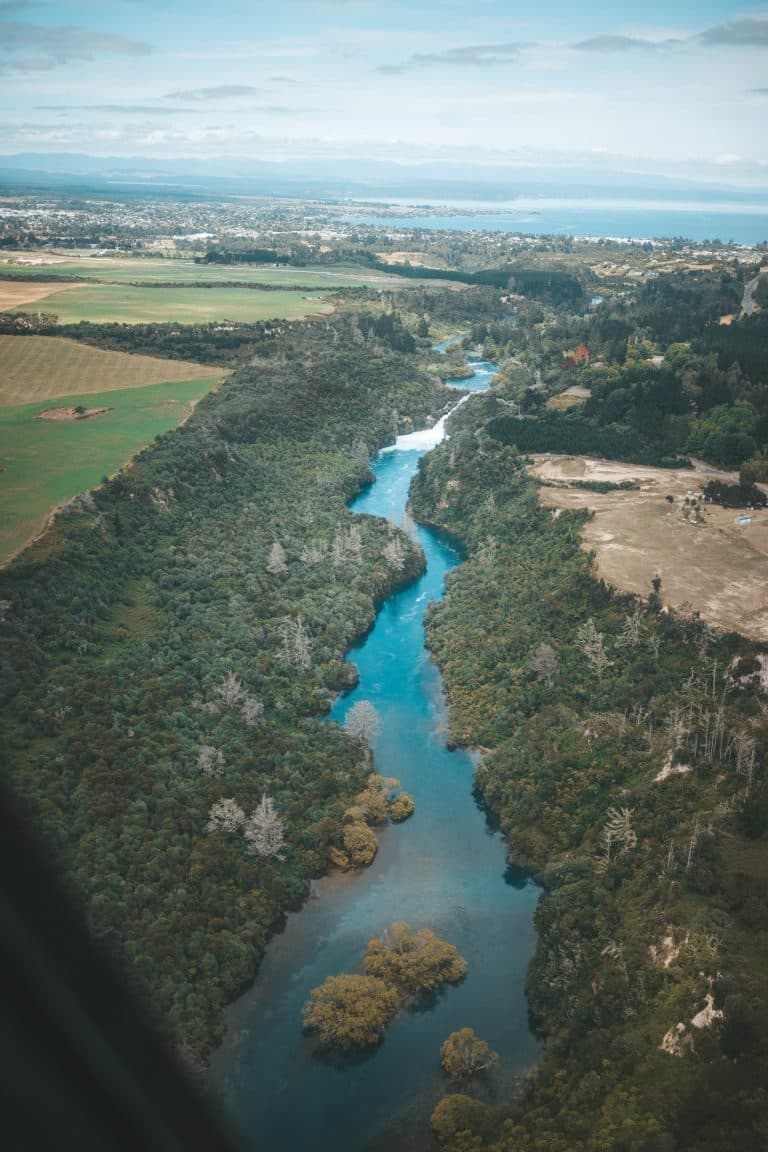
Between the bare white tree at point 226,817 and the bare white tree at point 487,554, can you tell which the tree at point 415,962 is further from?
the bare white tree at point 487,554

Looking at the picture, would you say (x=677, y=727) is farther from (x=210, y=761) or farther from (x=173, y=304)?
(x=173, y=304)

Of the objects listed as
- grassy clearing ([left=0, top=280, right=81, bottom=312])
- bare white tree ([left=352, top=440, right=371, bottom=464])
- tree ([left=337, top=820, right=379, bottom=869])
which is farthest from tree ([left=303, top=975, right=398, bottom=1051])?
grassy clearing ([left=0, top=280, right=81, bottom=312])

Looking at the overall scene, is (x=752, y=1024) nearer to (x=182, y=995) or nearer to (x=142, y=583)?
(x=182, y=995)

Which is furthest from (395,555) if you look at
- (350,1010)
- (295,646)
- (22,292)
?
(22,292)

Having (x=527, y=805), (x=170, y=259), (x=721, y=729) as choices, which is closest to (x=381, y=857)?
(x=527, y=805)

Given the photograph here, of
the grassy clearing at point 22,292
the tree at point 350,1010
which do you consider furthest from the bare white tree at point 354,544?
the grassy clearing at point 22,292

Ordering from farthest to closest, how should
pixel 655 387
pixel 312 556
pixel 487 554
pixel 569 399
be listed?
pixel 569 399, pixel 655 387, pixel 487 554, pixel 312 556
